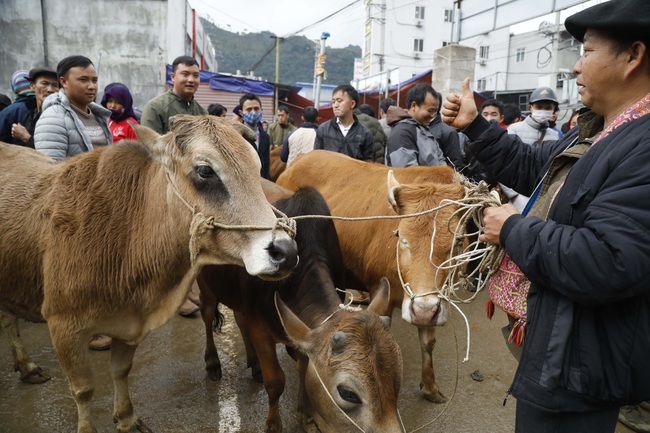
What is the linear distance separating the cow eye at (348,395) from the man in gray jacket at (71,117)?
3.26 metres

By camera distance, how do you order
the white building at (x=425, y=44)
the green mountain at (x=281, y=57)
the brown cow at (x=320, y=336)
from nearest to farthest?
the brown cow at (x=320, y=336)
the white building at (x=425, y=44)
the green mountain at (x=281, y=57)

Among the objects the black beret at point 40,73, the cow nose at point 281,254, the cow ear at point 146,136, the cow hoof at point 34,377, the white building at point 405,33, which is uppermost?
the white building at point 405,33

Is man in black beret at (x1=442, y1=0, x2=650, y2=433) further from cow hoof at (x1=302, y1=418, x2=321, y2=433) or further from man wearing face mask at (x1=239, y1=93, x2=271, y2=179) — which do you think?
man wearing face mask at (x1=239, y1=93, x2=271, y2=179)

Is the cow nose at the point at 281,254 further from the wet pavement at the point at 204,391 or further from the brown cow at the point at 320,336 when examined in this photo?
the wet pavement at the point at 204,391

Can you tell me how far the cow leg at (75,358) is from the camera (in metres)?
2.68

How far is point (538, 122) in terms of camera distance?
634 centimetres

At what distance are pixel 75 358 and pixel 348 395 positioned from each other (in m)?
1.74

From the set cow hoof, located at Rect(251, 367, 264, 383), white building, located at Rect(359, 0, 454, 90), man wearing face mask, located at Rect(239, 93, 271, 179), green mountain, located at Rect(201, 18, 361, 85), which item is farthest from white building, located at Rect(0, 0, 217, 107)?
green mountain, located at Rect(201, 18, 361, 85)

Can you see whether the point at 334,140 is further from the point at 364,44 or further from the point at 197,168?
the point at 364,44

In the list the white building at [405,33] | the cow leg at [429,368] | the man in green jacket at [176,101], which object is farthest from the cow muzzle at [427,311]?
the white building at [405,33]

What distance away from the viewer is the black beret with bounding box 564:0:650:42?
65.2 inches

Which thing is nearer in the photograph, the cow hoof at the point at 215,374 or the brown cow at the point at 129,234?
the brown cow at the point at 129,234

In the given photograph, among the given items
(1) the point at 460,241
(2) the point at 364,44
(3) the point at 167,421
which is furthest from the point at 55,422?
(2) the point at 364,44

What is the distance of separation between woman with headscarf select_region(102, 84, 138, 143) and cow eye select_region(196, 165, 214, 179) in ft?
10.3
